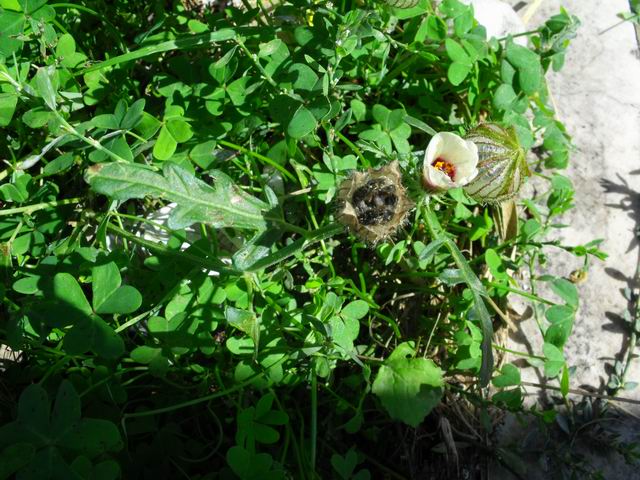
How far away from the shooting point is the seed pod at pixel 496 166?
231cm

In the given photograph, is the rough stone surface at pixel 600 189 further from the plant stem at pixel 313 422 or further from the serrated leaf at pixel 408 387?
the plant stem at pixel 313 422

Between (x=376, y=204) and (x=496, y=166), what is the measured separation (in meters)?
0.53

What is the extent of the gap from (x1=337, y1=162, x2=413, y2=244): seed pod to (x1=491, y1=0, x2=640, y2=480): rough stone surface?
1.33 meters

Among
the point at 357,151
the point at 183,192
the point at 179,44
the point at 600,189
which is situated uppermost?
the point at 179,44

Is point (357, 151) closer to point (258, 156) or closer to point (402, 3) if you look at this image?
point (258, 156)

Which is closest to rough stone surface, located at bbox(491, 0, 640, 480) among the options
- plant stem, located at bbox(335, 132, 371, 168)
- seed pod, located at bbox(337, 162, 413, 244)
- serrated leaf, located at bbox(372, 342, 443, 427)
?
serrated leaf, located at bbox(372, 342, 443, 427)

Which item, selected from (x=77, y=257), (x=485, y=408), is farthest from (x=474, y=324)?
(x=77, y=257)

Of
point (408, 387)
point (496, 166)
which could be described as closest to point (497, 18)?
point (496, 166)

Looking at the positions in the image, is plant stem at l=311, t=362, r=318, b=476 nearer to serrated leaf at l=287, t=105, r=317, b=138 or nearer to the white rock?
serrated leaf at l=287, t=105, r=317, b=138

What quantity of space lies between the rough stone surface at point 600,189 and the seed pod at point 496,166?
39.9 inches

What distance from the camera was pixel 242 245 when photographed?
2.53 m

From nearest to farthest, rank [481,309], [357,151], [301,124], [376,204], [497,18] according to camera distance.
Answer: [376,204] < [481,309] < [301,124] < [357,151] < [497,18]

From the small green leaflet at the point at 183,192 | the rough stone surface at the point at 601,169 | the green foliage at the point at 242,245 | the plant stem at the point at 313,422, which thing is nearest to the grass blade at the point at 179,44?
the green foliage at the point at 242,245

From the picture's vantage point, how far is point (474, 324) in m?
2.77
